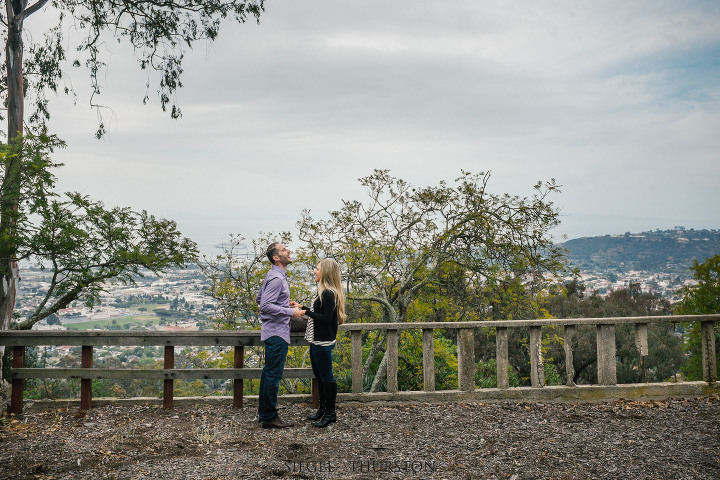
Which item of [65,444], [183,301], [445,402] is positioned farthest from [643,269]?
[65,444]

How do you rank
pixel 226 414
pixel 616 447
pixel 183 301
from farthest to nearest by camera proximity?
pixel 183 301
pixel 226 414
pixel 616 447

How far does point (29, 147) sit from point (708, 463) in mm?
8694

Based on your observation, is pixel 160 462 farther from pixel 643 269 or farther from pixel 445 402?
pixel 643 269

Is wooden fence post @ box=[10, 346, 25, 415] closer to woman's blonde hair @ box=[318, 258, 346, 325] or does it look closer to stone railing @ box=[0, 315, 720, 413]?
stone railing @ box=[0, 315, 720, 413]

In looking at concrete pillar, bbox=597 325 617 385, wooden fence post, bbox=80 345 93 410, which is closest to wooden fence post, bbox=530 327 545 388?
concrete pillar, bbox=597 325 617 385

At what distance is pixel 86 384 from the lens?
6.87 metres

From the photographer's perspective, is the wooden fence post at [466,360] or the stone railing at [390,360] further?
the wooden fence post at [466,360]

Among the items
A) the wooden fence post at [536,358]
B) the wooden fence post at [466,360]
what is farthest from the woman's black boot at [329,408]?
the wooden fence post at [536,358]

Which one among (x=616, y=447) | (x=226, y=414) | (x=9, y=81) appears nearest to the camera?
(x=616, y=447)

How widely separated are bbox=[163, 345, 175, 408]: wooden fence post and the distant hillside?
4913cm

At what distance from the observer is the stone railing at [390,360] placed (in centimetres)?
681

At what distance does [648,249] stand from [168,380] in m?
64.0

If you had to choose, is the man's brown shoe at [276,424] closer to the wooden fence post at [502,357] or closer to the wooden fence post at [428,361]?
the wooden fence post at [428,361]

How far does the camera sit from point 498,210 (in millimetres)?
11672
